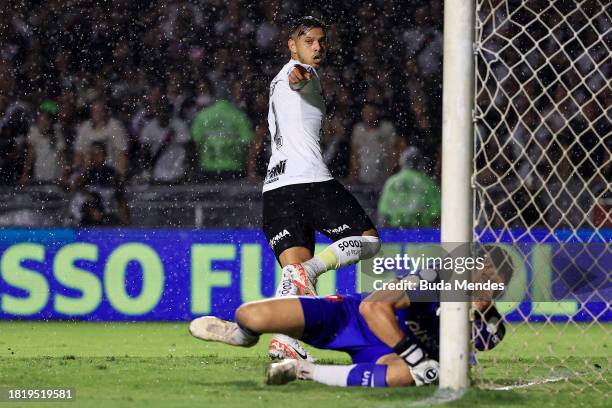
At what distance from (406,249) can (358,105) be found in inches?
91.8

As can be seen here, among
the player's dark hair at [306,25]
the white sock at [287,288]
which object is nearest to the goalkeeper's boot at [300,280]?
the white sock at [287,288]

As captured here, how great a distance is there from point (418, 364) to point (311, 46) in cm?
189

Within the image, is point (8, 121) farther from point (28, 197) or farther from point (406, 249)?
point (406, 249)

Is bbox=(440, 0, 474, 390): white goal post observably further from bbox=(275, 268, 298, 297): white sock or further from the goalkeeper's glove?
bbox=(275, 268, 298, 297): white sock

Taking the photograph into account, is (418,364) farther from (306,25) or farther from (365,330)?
(306,25)

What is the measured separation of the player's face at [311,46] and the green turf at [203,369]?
61.7 inches

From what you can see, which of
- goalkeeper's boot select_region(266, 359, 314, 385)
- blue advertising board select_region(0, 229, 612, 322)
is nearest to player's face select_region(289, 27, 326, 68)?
goalkeeper's boot select_region(266, 359, 314, 385)

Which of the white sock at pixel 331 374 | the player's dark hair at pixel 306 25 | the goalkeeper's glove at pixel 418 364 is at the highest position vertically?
the player's dark hair at pixel 306 25

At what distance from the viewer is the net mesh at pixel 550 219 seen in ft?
17.8

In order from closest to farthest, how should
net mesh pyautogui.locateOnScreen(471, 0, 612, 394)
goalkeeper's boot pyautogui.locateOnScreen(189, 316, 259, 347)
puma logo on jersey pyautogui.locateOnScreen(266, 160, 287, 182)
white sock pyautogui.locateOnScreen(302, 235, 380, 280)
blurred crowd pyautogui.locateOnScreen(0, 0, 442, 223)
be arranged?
goalkeeper's boot pyautogui.locateOnScreen(189, 316, 259, 347)
net mesh pyautogui.locateOnScreen(471, 0, 612, 394)
white sock pyautogui.locateOnScreen(302, 235, 380, 280)
puma logo on jersey pyautogui.locateOnScreen(266, 160, 287, 182)
blurred crowd pyautogui.locateOnScreen(0, 0, 442, 223)

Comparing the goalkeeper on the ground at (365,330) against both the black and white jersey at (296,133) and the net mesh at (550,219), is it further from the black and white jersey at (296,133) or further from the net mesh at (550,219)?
the black and white jersey at (296,133)

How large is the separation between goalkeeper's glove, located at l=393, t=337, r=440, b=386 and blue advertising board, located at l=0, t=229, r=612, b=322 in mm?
3674

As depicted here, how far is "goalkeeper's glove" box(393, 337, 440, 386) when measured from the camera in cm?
495

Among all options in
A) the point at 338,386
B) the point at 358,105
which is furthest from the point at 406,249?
the point at 338,386
